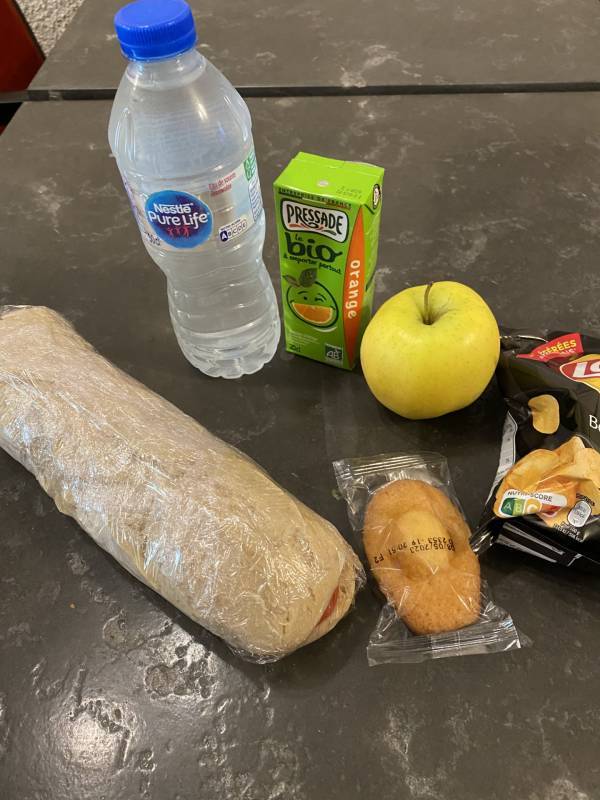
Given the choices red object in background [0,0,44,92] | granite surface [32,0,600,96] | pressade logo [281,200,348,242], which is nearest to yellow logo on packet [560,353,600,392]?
pressade logo [281,200,348,242]

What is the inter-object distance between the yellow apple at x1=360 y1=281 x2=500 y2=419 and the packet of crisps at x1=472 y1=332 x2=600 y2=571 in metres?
0.06

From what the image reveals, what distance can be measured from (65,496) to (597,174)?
1.15m

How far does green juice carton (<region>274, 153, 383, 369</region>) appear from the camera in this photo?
0.69 metres

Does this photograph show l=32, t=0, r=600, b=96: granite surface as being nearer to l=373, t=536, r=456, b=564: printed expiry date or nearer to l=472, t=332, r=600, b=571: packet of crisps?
l=472, t=332, r=600, b=571: packet of crisps

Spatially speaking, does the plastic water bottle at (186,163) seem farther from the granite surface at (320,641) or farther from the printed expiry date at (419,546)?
the printed expiry date at (419,546)

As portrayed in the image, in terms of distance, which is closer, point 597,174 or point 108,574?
point 108,574

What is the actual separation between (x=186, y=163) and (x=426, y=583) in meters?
0.63

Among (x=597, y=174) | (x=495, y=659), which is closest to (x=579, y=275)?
(x=597, y=174)

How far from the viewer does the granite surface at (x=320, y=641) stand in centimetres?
57

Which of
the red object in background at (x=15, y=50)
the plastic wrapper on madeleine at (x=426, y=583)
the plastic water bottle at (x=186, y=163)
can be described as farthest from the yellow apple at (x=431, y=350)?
the red object in background at (x=15, y=50)

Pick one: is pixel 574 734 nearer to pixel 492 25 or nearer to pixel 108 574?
pixel 108 574

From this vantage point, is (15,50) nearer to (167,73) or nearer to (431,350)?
(167,73)

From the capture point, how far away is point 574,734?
575 millimetres

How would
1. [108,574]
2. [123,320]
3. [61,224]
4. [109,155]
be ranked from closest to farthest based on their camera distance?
[108,574] → [123,320] → [61,224] → [109,155]
